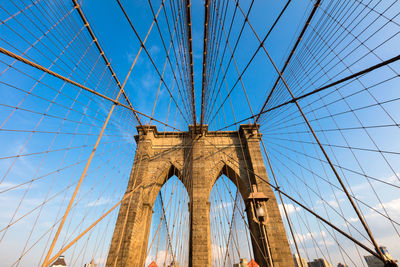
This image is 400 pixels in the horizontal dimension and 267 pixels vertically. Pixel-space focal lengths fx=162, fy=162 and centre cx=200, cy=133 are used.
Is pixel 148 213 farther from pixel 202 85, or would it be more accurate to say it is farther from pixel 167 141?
pixel 202 85

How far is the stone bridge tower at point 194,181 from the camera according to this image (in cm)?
841

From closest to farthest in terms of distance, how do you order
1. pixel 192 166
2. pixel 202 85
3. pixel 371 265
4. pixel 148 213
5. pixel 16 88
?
pixel 16 88 → pixel 202 85 → pixel 148 213 → pixel 192 166 → pixel 371 265

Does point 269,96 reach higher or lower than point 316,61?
higher

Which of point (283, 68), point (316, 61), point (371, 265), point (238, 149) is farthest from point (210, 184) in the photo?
point (371, 265)

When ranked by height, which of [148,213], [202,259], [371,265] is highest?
[148,213]

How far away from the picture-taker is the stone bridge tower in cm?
841

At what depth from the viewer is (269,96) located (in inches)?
315

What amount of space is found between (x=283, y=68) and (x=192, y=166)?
7843 mm

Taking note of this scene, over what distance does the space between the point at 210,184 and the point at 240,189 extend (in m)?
2.24

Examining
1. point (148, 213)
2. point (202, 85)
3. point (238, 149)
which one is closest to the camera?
point (202, 85)

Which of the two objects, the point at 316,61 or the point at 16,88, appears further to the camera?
the point at 316,61

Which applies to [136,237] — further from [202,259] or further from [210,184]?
[210,184]

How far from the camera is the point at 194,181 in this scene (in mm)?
10641

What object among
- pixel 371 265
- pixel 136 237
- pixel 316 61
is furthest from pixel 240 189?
pixel 371 265
